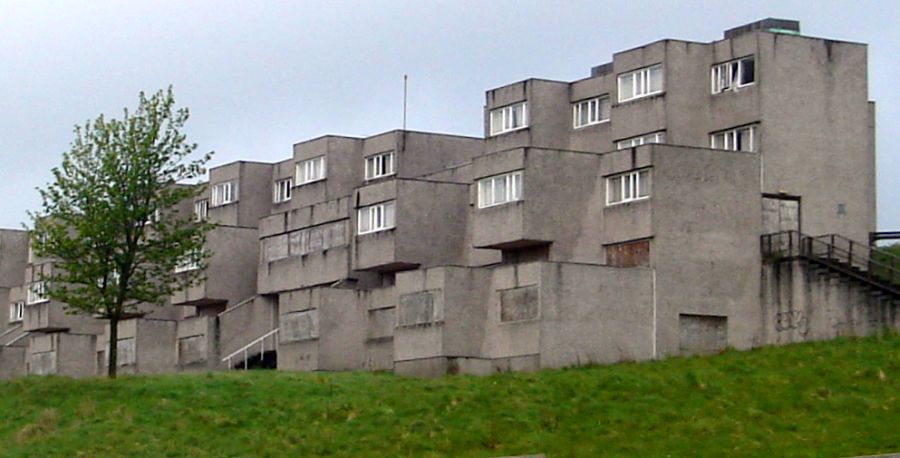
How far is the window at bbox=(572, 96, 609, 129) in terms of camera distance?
88625mm

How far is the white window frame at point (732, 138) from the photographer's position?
267 ft

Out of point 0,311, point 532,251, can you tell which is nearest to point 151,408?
point 532,251

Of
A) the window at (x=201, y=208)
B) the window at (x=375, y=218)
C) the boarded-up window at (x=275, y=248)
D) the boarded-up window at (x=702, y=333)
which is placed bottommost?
the boarded-up window at (x=702, y=333)

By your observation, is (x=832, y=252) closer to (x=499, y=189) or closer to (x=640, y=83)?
(x=640, y=83)

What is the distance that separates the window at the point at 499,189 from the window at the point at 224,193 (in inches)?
1157

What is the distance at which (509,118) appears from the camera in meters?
91.8

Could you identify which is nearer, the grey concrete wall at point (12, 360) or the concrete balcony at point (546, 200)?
the concrete balcony at point (546, 200)

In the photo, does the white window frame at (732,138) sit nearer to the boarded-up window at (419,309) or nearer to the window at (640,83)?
the window at (640,83)

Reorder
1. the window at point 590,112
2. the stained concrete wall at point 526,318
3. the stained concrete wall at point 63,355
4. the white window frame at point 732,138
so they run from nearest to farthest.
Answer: the stained concrete wall at point 526,318 → the white window frame at point 732,138 → the window at point 590,112 → the stained concrete wall at point 63,355

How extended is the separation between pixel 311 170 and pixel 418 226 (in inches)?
664

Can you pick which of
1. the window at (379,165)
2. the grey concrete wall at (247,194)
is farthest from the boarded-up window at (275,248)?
the grey concrete wall at (247,194)

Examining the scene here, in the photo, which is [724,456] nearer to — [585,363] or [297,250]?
[585,363]

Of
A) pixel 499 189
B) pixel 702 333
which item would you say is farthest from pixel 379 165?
pixel 702 333

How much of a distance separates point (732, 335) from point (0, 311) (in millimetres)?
57579
